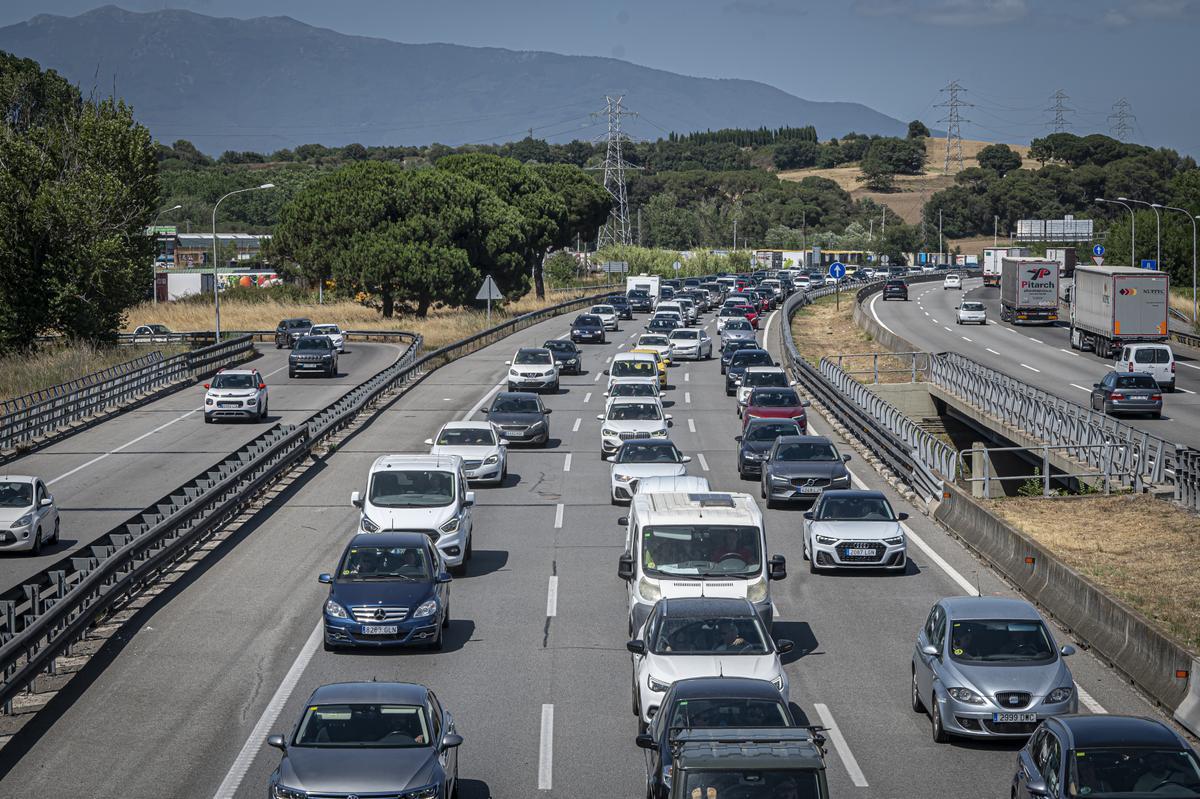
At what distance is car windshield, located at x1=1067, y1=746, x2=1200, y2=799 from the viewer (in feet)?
34.0

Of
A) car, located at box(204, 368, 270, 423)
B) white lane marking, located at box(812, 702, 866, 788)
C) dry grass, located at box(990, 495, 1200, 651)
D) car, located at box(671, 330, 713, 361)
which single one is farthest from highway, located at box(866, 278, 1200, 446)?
car, located at box(204, 368, 270, 423)

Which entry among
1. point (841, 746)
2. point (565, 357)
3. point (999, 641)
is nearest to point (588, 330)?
point (565, 357)

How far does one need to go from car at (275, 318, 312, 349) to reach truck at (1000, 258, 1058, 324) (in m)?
39.3

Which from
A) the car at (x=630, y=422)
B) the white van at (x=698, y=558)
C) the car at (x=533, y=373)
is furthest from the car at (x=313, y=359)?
the white van at (x=698, y=558)

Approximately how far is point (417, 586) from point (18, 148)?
46.5 metres

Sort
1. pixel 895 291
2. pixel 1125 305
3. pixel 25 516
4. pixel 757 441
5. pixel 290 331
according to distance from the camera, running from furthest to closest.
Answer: pixel 895 291 < pixel 290 331 < pixel 1125 305 < pixel 757 441 < pixel 25 516

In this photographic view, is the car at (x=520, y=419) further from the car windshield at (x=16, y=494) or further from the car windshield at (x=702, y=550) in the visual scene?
the car windshield at (x=702, y=550)

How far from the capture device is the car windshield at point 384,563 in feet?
59.9

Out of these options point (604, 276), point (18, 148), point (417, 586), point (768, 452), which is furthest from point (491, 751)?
point (604, 276)

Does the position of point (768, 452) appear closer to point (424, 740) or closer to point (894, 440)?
point (894, 440)

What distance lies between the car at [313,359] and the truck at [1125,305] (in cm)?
3176

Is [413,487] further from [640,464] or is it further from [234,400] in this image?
[234,400]

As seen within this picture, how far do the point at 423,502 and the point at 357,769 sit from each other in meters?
11.7

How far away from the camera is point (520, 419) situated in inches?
1483
